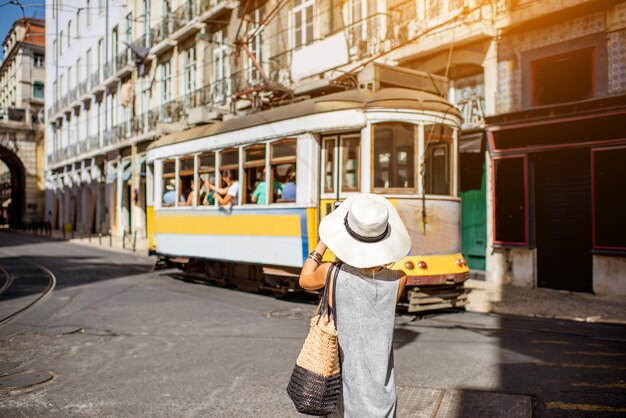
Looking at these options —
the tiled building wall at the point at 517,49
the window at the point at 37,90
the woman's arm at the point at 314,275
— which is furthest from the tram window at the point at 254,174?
the window at the point at 37,90

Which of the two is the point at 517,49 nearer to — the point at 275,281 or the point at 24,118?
the point at 275,281

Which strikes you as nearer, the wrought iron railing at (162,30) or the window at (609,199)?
the window at (609,199)

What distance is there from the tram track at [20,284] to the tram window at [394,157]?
570cm

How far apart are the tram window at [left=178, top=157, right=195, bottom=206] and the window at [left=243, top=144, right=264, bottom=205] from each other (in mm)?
2066

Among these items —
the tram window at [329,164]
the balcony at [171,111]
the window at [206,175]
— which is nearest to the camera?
the tram window at [329,164]

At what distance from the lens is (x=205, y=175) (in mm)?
12484

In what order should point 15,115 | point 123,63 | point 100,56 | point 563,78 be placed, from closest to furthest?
point 563,78, point 123,63, point 100,56, point 15,115


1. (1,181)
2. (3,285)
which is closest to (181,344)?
(3,285)

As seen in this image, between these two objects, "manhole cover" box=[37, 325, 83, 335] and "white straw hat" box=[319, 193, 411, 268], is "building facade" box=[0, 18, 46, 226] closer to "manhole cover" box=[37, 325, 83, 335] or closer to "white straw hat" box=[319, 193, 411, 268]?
"manhole cover" box=[37, 325, 83, 335]

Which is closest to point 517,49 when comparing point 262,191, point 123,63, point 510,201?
point 510,201

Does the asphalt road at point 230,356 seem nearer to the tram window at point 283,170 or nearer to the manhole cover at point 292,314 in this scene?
the manhole cover at point 292,314

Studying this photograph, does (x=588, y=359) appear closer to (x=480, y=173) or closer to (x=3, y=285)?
(x=480, y=173)

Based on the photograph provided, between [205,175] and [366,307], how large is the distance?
393 inches

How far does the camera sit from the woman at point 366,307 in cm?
284
